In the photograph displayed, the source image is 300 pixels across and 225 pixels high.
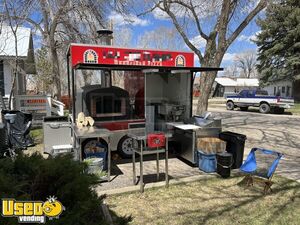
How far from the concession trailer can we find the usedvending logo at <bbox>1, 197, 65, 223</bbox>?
329cm

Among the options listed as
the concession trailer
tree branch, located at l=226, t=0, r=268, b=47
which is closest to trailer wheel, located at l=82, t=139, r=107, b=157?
the concession trailer

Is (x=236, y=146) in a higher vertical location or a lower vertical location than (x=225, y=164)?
higher

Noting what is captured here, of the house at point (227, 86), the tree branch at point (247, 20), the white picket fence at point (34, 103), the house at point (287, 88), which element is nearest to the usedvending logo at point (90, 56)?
the tree branch at point (247, 20)

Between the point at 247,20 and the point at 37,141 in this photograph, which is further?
the point at 247,20

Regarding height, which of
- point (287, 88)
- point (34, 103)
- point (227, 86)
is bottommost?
point (34, 103)

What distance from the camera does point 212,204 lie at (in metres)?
3.75

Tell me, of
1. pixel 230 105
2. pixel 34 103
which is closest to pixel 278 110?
pixel 230 105

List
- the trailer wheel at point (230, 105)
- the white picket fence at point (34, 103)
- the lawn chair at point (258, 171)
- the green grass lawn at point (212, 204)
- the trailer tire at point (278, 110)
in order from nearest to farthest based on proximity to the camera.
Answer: the green grass lawn at point (212, 204) < the lawn chair at point (258, 171) < the white picket fence at point (34, 103) < the trailer tire at point (278, 110) < the trailer wheel at point (230, 105)

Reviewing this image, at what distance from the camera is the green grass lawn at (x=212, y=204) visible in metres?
3.32

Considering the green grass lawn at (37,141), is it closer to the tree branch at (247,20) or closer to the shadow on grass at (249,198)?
the shadow on grass at (249,198)

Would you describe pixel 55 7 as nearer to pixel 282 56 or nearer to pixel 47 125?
pixel 47 125

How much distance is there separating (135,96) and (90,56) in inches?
68.9

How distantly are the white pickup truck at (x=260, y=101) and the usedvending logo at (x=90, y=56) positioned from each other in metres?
14.8

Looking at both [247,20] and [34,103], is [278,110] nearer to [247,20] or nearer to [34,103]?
[247,20]
